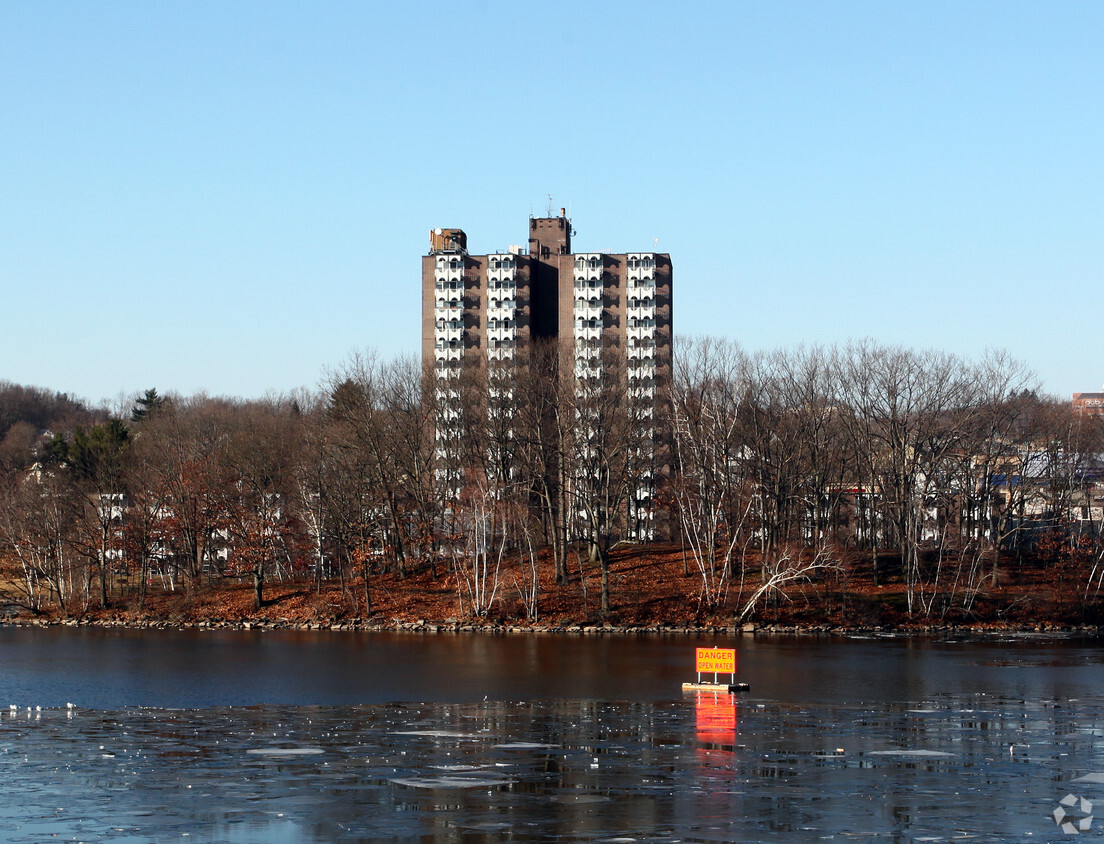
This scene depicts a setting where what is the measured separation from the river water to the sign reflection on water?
0.12 metres

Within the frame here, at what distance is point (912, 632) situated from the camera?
2842 inches

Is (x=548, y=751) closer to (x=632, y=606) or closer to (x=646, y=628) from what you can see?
(x=646, y=628)

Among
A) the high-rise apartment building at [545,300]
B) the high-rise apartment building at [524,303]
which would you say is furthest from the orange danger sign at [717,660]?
the high-rise apartment building at [524,303]

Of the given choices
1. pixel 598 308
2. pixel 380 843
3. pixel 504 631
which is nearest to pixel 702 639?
pixel 504 631

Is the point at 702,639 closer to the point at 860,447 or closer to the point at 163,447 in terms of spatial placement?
the point at 860,447

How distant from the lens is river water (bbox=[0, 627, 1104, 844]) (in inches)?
752

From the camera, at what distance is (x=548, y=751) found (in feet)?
88.6

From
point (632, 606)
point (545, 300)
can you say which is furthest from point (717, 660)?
point (545, 300)

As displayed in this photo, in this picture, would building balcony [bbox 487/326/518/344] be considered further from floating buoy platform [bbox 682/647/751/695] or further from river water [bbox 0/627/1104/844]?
floating buoy platform [bbox 682/647/751/695]

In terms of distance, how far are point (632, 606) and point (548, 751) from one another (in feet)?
Result: 172

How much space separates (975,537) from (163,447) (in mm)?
62743

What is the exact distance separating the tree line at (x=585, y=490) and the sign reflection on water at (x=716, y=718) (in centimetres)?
3777

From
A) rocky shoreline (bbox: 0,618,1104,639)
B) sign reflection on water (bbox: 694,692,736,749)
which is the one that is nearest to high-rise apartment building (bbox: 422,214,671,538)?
rocky shoreline (bbox: 0,618,1104,639)

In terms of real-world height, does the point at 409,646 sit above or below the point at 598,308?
below
